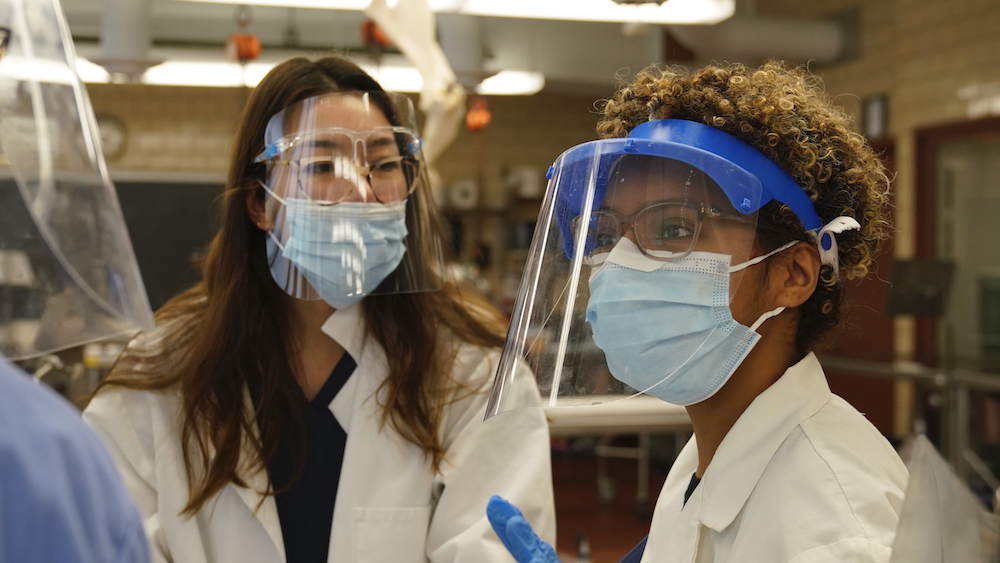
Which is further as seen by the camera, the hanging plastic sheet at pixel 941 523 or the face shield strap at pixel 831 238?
the face shield strap at pixel 831 238

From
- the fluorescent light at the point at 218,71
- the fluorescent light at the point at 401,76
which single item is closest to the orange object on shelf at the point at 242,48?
the fluorescent light at the point at 218,71

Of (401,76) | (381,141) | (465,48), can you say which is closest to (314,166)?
(381,141)

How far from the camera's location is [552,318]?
117 cm

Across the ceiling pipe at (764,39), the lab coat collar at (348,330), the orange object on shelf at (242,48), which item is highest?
the ceiling pipe at (764,39)

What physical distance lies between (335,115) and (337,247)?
243mm

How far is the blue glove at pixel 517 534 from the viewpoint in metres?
1.13

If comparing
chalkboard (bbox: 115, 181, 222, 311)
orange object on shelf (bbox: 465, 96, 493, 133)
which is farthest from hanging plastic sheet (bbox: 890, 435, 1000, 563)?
orange object on shelf (bbox: 465, 96, 493, 133)

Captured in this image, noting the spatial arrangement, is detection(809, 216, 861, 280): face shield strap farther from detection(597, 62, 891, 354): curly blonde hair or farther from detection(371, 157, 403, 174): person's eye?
detection(371, 157, 403, 174): person's eye

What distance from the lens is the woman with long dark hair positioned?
5.08ft

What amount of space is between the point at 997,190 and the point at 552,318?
560cm

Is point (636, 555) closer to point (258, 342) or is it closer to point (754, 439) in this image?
point (754, 439)

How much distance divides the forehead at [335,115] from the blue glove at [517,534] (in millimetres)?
804

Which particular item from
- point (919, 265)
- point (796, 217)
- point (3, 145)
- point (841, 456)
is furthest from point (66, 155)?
point (919, 265)

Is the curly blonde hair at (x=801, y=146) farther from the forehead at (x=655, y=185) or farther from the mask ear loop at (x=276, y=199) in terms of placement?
the mask ear loop at (x=276, y=199)
